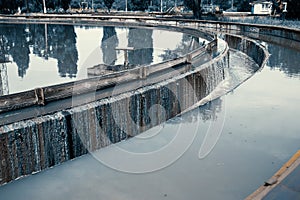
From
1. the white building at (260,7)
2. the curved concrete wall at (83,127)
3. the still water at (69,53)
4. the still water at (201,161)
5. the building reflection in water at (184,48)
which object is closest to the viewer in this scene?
the still water at (201,161)

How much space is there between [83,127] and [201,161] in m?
2.74

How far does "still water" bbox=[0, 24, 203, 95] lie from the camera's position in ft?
55.2

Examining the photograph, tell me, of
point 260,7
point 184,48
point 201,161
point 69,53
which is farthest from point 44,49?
point 260,7

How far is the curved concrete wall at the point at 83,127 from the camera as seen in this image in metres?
6.33

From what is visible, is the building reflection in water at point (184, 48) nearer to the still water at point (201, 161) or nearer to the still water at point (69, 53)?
the still water at point (69, 53)

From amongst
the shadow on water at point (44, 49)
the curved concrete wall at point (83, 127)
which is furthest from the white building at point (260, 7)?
the curved concrete wall at point (83, 127)

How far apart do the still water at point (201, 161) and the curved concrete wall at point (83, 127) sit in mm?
313

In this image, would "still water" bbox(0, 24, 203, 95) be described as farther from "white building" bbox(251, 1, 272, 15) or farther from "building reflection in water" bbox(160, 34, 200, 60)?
"white building" bbox(251, 1, 272, 15)

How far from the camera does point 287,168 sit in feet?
17.5

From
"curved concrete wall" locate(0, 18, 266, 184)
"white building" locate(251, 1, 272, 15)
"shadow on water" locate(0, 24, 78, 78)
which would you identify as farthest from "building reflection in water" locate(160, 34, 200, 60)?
"white building" locate(251, 1, 272, 15)

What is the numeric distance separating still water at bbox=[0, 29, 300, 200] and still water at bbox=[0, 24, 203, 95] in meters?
8.61

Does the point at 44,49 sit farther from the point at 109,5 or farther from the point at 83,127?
the point at 109,5

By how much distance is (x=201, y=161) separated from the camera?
657 cm

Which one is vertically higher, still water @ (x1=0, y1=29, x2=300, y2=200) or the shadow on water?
the shadow on water
